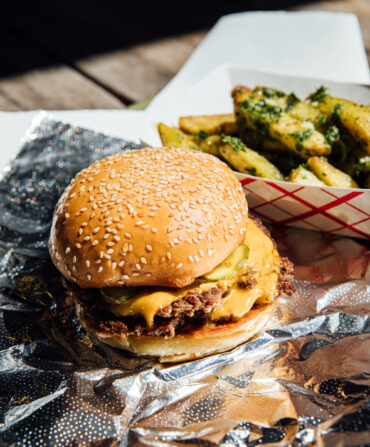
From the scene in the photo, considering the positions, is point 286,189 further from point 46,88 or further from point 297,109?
point 46,88

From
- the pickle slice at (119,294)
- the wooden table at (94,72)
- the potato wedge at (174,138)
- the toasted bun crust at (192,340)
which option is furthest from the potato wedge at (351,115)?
the wooden table at (94,72)

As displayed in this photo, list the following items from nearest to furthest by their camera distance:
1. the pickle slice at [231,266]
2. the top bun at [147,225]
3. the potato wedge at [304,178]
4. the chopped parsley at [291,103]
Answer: the top bun at [147,225] → the pickle slice at [231,266] → the potato wedge at [304,178] → the chopped parsley at [291,103]

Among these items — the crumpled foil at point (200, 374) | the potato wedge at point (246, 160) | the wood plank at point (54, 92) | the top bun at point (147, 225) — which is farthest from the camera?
the wood plank at point (54, 92)

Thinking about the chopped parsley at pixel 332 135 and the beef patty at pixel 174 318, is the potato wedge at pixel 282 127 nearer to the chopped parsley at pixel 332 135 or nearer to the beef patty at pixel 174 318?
the chopped parsley at pixel 332 135

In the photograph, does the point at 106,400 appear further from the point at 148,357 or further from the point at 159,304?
the point at 159,304

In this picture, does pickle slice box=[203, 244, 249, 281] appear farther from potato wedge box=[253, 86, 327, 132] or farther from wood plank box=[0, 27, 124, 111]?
wood plank box=[0, 27, 124, 111]

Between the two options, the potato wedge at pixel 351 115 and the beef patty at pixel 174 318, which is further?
the potato wedge at pixel 351 115

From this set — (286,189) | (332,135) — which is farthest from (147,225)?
(332,135)
